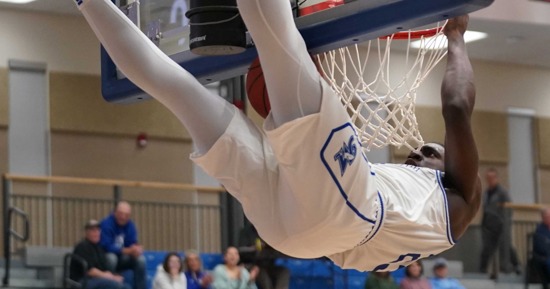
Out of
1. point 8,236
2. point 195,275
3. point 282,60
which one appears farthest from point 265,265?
point 282,60

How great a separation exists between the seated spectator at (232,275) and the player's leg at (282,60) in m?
7.49

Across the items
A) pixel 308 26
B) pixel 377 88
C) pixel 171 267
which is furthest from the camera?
pixel 171 267

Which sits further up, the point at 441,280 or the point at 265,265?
the point at 265,265

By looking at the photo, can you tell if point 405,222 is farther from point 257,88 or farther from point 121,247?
point 121,247

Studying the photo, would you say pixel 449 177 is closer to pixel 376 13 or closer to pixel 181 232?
pixel 376 13

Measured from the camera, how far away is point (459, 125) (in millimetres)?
4578

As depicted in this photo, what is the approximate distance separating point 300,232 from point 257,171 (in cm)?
28

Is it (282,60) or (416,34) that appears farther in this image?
(416,34)

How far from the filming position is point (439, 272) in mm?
13352

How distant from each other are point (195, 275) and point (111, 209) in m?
3.74

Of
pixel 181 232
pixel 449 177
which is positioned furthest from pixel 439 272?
pixel 449 177

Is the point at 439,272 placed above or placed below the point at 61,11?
below

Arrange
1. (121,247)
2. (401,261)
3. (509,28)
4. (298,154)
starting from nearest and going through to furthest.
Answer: (298,154)
(401,261)
(121,247)
(509,28)

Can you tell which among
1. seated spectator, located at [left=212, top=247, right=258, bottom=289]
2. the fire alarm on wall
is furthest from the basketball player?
the fire alarm on wall
